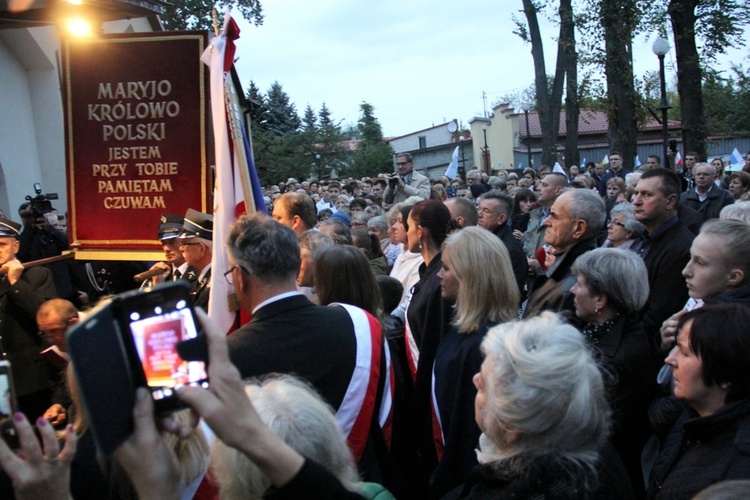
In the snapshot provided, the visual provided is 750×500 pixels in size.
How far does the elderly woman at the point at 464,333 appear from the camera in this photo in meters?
3.11

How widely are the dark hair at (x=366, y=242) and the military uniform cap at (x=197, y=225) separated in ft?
5.89

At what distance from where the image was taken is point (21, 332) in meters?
5.16

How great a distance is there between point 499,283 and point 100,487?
6.87 ft

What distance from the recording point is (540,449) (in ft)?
6.57

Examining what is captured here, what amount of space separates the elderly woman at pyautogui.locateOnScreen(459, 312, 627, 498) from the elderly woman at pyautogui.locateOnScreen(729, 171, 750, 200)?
7.78 m

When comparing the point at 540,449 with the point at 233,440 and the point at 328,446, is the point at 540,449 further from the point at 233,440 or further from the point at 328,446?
the point at 233,440

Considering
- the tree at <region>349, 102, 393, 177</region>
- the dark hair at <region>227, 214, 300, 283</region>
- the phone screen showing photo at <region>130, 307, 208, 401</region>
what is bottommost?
the phone screen showing photo at <region>130, 307, 208, 401</region>

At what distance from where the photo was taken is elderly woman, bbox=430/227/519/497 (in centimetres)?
311

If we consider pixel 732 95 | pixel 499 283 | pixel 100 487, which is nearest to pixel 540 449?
pixel 100 487

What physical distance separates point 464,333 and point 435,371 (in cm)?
23

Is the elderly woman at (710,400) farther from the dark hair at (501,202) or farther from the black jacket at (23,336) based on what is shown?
the black jacket at (23,336)

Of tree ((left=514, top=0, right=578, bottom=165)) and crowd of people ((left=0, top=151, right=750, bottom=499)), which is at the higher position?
tree ((left=514, top=0, right=578, bottom=165))

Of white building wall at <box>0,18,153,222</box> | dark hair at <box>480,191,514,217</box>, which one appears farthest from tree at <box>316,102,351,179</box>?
dark hair at <box>480,191,514,217</box>

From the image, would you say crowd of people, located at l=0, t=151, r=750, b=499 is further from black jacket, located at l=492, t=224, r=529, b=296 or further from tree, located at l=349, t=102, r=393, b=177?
tree, located at l=349, t=102, r=393, b=177
